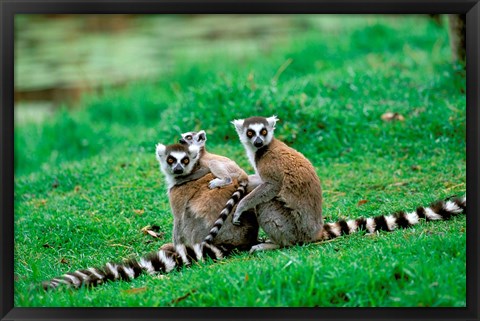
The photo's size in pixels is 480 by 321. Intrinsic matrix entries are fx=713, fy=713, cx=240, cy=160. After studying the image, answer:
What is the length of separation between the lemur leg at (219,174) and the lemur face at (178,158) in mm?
155

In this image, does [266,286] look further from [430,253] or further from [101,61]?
[101,61]

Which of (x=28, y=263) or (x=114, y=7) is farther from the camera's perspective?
(x=28, y=263)

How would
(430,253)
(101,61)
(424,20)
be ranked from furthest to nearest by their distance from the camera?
(101,61) < (424,20) < (430,253)

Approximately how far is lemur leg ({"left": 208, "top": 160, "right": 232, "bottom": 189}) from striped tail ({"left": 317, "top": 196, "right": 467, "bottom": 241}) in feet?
2.79

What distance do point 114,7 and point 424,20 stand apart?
26.0 feet

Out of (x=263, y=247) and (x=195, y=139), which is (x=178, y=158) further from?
(x=263, y=247)

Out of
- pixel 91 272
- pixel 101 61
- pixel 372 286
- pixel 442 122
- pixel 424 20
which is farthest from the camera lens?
pixel 101 61

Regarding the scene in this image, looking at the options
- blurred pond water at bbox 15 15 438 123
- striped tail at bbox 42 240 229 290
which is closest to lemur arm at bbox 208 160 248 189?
striped tail at bbox 42 240 229 290

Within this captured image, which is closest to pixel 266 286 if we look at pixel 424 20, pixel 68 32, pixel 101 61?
pixel 424 20

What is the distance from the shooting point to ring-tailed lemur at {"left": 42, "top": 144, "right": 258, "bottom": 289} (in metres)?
5.14

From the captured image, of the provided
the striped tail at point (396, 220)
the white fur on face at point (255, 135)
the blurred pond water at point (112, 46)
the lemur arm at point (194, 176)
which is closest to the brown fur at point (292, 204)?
the striped tail at point (396, 220)

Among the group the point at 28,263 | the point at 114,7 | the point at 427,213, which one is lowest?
the point at 28,263

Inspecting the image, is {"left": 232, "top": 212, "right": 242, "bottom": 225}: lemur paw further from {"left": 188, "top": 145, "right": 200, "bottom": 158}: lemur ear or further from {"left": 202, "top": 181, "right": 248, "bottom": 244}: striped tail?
{"left": 188, "top": 145, "right": 200, "bottom": 158}: lemur ear

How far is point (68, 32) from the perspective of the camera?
46.8 feet
